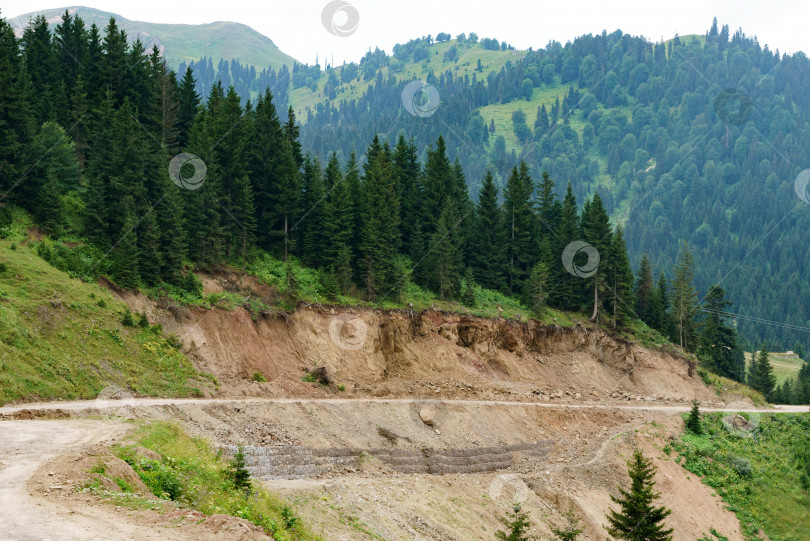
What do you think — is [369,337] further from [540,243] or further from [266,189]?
[540,243]

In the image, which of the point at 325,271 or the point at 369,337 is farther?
the point at 325,271

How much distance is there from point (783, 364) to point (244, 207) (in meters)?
156

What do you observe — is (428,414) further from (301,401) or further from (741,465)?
(741,465)

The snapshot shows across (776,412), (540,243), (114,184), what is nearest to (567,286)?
(540,243)

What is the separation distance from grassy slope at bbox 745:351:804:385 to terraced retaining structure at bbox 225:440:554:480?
13399 cm

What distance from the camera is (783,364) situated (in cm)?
16925

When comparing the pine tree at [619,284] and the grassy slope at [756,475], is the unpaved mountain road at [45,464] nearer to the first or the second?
the grassy slope at [756,475]

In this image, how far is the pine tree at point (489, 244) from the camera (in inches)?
2756

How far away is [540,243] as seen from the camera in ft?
236

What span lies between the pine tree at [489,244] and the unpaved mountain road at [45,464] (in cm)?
3867

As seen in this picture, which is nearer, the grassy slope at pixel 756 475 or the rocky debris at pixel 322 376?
the grassy slope at pixel 756 475

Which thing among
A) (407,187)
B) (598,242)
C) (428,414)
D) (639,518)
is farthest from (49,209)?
(598,242)

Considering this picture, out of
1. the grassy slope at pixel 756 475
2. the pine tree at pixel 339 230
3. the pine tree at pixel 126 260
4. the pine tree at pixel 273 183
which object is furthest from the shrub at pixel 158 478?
the pine tree at pixel 273 183

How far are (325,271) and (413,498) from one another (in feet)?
93.4
